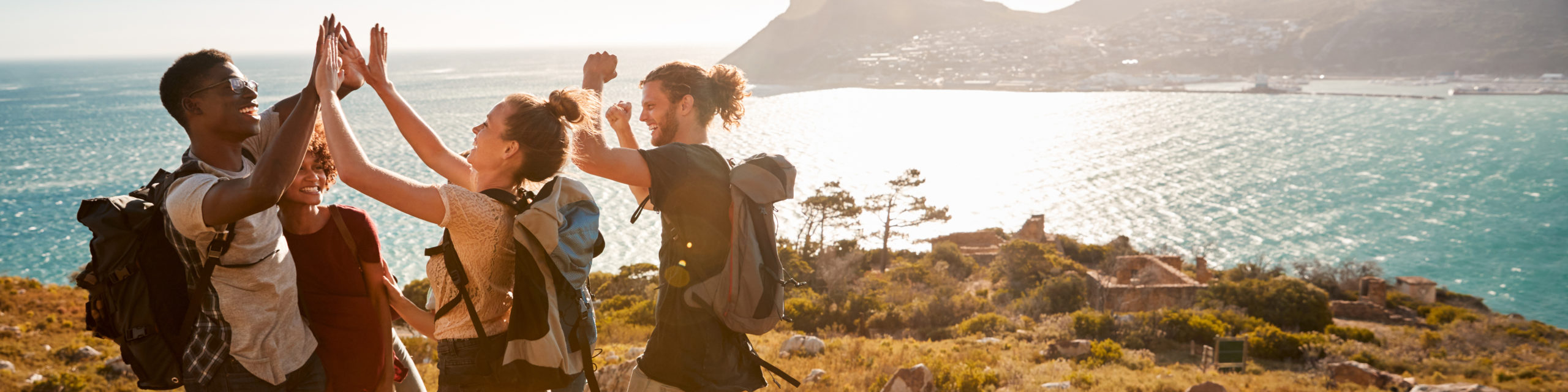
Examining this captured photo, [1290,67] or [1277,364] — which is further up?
[1290,67]

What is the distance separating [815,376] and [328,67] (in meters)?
6.93

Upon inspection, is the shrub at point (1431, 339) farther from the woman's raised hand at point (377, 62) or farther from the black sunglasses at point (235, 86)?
the black sunglasses at point (235, 86)

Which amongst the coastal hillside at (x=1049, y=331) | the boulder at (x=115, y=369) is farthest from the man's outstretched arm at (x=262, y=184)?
the boulder at (x=115, y=369)

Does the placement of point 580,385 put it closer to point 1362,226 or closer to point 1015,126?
point 1362,226

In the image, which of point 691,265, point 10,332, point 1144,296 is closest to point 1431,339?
point 1144,296

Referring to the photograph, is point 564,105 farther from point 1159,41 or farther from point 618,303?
point 1159,41

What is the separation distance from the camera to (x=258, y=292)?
212 centimetres

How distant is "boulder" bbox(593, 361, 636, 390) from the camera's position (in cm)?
638

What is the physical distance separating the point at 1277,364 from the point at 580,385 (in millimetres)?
19185

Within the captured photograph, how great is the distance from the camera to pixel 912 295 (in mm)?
25188

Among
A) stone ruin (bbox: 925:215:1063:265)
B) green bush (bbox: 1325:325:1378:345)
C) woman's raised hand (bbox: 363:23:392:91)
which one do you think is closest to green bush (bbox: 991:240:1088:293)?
stone ruin (bbox: 925:215:1063:265)

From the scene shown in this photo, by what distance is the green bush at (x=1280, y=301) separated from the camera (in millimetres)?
24734

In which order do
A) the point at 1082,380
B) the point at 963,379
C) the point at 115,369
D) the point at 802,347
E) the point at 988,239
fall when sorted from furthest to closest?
the point at 988,239 → the point at 802,347 → the point at 115,369 → the point at 1082,380 → the point at 963,379

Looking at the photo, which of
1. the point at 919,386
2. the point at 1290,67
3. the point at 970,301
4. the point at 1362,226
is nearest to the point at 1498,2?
the point at 1290,67
